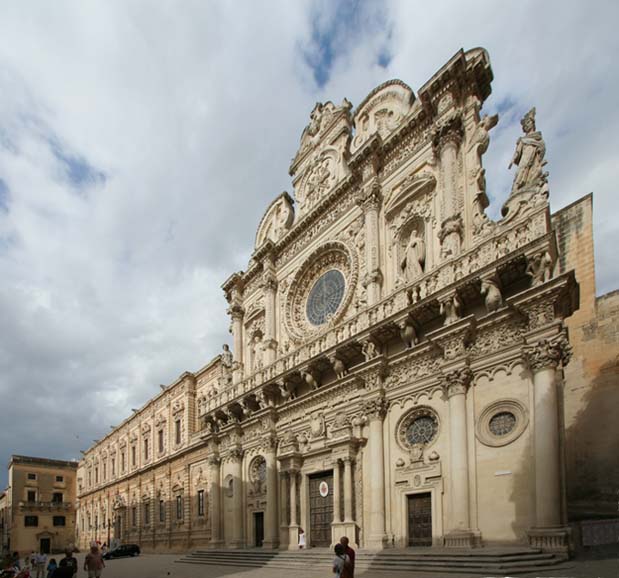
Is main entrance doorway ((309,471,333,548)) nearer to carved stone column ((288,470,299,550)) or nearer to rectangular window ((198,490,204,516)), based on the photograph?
carved stone column ((288,470,299,550))

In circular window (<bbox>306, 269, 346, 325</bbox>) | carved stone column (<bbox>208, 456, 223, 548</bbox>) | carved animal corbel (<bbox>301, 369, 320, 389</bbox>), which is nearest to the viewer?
carved animal corbel (<bbox>301, 369, 320, 389</bbox>)

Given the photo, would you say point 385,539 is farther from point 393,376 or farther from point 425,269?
point 425,269

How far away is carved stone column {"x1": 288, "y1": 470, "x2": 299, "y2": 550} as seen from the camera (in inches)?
792

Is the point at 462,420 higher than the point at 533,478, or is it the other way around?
the point at 462,420

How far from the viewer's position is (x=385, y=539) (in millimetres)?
16031

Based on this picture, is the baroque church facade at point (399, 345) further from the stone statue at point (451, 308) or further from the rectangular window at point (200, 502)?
the rectangular window at point (200, 502)

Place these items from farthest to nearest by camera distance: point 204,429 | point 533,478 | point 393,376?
1. point 204,429
2. point 393,376
3. point 533,478

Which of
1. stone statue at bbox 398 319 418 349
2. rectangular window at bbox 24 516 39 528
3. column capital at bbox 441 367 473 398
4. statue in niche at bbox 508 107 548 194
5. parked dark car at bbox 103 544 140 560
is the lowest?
rectangular window at bbox 24 516 39 528

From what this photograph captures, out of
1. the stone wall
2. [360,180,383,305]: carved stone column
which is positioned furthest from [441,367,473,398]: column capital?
the stone wall

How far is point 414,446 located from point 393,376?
2.28 metres

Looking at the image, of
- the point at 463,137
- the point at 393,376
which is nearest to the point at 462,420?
the point at 393,376

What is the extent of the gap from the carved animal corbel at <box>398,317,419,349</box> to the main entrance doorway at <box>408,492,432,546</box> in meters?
4.36

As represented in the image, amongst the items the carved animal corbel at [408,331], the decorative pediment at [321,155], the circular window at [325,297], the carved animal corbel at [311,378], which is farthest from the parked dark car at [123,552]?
the carved animal corbel at [408,331]

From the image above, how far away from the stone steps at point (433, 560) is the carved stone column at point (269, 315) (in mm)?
8348
